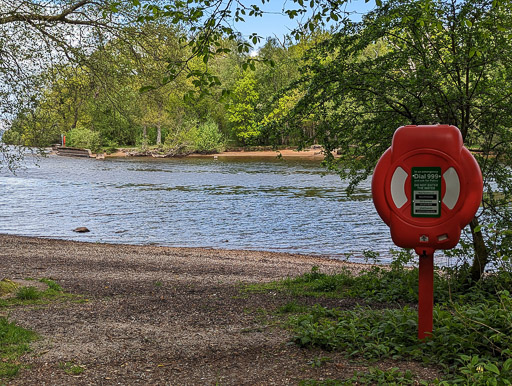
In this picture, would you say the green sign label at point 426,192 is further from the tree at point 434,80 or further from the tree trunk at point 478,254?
the tree trunk at point 478,254

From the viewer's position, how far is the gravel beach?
4.80 meters

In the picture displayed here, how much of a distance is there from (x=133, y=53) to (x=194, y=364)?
30.3 ft

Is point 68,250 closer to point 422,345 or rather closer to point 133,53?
point 133,53

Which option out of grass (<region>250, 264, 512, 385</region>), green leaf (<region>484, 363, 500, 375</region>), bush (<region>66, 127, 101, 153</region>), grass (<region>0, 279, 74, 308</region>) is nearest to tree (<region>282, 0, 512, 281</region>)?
grass (<region>250, 264, 512, 385</region>)

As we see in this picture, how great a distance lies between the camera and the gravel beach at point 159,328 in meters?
4.80

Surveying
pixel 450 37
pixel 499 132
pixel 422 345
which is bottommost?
→ pixel 422 345

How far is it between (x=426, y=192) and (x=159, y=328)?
12.1 ft

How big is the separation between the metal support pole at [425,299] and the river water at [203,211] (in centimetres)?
533

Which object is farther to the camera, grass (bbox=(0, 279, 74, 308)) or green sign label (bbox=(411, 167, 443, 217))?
grass (bbox=(0, 279, 74, 308))

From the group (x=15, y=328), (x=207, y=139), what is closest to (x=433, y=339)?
(x=15, y=328)

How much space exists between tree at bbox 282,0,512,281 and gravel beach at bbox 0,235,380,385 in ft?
9.62

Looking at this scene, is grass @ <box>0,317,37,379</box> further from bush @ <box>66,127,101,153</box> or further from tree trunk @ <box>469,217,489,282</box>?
bush @ <box>66,127,101,153</box>

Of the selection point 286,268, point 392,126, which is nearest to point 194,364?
point 392,126

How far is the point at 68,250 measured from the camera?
14.9m
